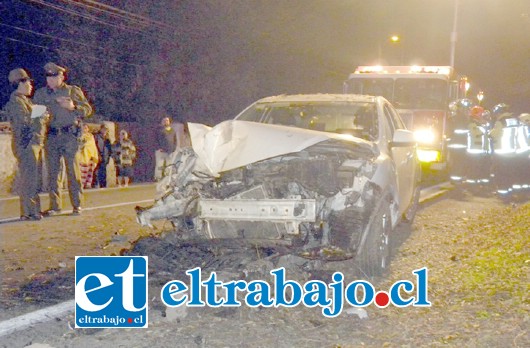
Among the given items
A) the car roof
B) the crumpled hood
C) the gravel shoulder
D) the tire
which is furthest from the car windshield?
the gravel shoulder

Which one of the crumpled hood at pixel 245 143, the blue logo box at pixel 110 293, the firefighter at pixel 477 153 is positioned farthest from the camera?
the firefighter at pixel 477 153

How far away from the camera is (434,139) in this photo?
625 inches

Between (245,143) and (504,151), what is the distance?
870cm

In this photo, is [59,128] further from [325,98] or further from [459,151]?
[459,151]

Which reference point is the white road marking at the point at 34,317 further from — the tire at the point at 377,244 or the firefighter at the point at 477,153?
Answer: the firefighter at the point at 477,153

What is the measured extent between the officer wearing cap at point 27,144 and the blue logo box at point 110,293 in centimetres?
361

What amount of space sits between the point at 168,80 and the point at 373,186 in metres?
21.2

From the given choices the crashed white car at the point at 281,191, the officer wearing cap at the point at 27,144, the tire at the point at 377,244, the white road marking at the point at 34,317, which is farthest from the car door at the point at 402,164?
the officer wearing cap at the point at 27,144

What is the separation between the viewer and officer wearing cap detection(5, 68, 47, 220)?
845 centimetres

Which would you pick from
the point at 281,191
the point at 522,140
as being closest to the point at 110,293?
the point at 281,191

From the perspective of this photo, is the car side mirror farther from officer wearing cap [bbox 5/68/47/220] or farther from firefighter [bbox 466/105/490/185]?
firefighter [bbox 466/105/490/185]

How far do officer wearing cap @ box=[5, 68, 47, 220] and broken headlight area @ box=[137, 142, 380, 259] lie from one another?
3.19 m

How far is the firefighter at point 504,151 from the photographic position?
A: 41.3 feet

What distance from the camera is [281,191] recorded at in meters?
5.62
